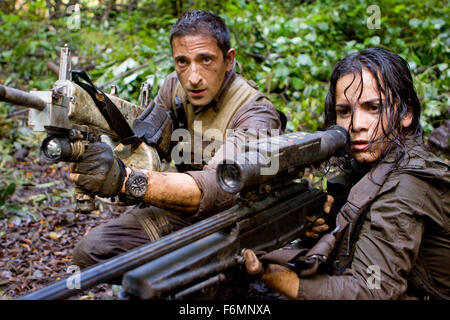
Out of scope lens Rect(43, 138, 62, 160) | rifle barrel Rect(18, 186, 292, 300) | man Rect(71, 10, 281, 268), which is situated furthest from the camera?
man Rect(71, 10, 281, 268)

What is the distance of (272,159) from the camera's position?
1841 mm

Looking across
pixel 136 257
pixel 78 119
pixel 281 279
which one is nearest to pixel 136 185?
pixel 78 119

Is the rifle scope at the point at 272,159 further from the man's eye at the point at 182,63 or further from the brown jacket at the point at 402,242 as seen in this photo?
the man's eye at the point at 182,63

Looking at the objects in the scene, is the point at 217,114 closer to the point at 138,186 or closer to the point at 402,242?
the point at 138,186

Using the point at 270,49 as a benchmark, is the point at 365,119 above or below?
below

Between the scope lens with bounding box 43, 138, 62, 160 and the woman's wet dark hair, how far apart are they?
1.86 m

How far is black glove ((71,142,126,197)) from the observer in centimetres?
223

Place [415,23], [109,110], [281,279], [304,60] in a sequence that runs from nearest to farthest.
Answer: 1. [281,279]
2. [109,110]
3. [304,60]
4. [415,23]

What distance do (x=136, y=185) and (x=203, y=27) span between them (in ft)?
5.15

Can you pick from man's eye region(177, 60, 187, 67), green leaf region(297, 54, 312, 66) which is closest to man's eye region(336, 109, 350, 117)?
man's eye region(177, 60, 187, 67)

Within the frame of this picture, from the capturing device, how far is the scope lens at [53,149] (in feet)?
7.00

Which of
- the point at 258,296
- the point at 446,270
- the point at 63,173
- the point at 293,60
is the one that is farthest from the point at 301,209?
the point at 63,173

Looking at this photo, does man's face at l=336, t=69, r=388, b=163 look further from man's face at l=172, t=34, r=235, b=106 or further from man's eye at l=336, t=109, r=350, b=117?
man's face at l=172, t=34, r=235, b=106

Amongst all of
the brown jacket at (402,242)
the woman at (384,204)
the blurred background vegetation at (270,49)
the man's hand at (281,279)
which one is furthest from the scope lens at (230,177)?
the blurred background vegetation at (270,49)
